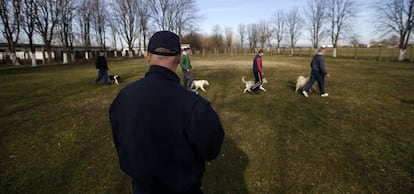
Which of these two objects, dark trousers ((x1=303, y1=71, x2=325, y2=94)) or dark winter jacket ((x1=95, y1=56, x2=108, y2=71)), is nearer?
dark trousers ((x1=303, y1=71, x2=325, y2=94))

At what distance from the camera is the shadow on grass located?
3.33 meters

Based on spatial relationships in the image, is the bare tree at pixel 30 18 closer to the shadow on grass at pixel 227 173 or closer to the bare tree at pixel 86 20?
the bare tree at pixel 86 20

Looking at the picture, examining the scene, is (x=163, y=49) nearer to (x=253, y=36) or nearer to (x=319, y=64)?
(x=319, y=64)

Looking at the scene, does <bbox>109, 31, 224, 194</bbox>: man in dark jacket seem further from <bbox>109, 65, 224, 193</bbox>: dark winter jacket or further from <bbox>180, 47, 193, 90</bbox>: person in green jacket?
<bbox>180, 47, 193, 90</bbox>: person in green jacket

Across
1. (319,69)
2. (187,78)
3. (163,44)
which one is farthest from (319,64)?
(163,44)

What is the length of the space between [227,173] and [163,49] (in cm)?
272

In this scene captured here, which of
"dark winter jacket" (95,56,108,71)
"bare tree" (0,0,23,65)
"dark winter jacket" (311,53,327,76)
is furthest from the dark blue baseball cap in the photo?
"bare tree" (0,0,23,65)

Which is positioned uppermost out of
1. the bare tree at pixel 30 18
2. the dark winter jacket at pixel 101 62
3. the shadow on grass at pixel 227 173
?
the bare tree at pixel 30 18

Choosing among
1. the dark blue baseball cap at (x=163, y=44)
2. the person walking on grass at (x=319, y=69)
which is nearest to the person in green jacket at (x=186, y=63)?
the person walking on grass at (x=319, y=69)

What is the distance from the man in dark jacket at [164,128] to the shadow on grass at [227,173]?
1906 mm

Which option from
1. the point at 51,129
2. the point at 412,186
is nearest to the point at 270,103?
the point at 412,186

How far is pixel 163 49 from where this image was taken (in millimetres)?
1502

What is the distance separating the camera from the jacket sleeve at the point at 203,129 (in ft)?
4.46

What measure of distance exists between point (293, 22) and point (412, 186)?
237ft
